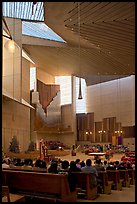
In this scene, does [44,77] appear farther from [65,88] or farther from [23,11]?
[23,11]

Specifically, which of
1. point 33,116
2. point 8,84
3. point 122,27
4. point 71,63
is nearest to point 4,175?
point 122,27

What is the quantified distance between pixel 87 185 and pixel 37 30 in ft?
45.4

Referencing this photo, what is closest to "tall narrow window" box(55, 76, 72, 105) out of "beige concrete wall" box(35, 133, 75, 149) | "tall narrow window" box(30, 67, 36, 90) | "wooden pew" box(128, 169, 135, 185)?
"beige concrete wall" box(35, 133, 75, 149)

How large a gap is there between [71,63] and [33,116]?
5348mm

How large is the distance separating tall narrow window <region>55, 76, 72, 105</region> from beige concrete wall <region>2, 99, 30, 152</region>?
6.12 meters

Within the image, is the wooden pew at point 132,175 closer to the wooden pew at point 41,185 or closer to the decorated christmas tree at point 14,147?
the wooden pew at point 41,185

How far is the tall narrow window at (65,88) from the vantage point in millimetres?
24750

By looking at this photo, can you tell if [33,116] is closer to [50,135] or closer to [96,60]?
[50,135]

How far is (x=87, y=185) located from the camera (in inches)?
220

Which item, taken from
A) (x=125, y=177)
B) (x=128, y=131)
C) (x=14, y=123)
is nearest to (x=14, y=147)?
(x=14, y=123)

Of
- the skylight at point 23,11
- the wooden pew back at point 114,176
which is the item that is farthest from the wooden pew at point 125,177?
the skylight at point 23,11

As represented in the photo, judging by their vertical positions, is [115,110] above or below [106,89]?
below

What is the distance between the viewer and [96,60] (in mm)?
16562

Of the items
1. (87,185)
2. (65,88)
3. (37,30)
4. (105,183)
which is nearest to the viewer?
(87,185)
